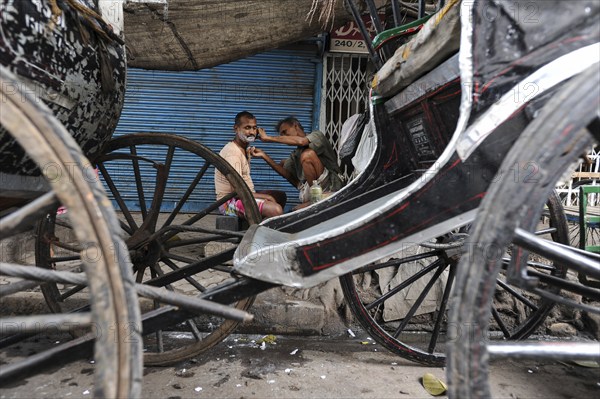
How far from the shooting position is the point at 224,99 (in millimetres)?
5590

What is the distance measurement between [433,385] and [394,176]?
1.23 m

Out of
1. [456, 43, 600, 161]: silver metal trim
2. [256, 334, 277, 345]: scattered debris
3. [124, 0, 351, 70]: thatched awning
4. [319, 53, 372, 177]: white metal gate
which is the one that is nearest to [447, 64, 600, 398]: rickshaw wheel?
[456, 43, 600, 161]: silver metal trim

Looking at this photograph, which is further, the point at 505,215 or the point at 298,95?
the point at 298,95

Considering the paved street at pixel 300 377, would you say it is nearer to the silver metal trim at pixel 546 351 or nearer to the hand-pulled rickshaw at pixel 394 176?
the hand-pulled rickshaw at pixel 394 176

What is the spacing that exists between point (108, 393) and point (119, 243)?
1.21 ft

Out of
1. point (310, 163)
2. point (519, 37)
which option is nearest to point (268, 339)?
point (310, 163)

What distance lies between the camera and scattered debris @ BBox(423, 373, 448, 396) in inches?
81.2

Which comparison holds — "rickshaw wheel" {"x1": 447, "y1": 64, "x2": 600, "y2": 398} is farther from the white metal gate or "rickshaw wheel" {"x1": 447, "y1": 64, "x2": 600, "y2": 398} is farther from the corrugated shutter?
the corrugated shutter

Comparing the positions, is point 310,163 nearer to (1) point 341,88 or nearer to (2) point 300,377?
(2) point 300,377

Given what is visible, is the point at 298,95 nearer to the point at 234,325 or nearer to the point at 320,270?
the point at 234,325

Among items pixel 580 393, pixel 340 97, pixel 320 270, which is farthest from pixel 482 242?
pixel 340 97

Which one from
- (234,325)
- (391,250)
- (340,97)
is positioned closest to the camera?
(391,250)

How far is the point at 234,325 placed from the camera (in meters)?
2.07

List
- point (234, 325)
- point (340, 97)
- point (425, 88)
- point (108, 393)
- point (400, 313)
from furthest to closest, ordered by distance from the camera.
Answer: point (340, 97), point (400, 313), point (234, 325), point (425, 88), point (108, 393)
